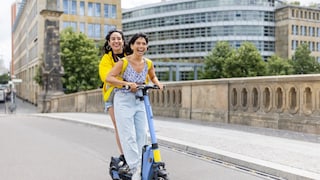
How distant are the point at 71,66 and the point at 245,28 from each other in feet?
144

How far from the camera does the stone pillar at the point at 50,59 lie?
36.0 m

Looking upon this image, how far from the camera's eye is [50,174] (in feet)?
20.5

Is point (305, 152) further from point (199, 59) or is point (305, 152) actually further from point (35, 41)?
point (199, 59)

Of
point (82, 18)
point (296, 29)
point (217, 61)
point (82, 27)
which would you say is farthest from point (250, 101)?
point (296, 29)

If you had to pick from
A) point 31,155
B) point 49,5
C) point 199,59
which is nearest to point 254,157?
point 31,155

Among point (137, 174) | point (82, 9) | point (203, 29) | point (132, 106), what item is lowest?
point (137, 174)

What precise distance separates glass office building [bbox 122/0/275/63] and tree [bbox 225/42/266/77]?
22.2 m

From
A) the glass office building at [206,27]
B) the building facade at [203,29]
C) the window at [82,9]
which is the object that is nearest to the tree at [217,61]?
the building facade at [203,29]

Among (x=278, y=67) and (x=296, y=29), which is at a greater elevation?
(x=296, y=29)

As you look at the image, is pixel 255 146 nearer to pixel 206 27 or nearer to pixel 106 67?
pixel 106 67

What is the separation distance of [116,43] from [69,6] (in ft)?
207

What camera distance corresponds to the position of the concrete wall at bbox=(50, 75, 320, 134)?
9.27m

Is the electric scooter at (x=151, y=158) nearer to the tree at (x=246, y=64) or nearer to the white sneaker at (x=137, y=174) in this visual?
the white sneaker at (x=137, y=174)

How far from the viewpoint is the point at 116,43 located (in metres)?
5.18
